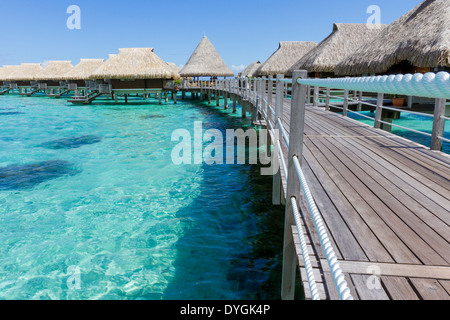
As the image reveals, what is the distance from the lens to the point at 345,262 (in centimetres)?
201

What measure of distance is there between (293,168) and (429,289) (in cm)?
A: 107

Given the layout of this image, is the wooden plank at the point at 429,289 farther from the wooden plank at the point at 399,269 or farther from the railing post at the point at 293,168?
the railing post at the point at 293,168

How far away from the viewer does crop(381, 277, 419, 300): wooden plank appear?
1703 mm

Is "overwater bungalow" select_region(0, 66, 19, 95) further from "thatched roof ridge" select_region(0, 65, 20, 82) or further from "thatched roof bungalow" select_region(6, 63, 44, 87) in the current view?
"thatched roof bungalow" select_region(6, 63, 44, 87)

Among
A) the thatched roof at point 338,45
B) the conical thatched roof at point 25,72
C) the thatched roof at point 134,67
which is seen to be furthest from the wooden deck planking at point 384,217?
the conical thatched roof at point 25,72

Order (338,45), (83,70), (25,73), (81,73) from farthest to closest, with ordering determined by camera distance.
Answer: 1. (25,73)
2. (83,70)
3. (81,73)
4. (338,45)

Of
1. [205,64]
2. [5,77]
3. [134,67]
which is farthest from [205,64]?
[5,77]

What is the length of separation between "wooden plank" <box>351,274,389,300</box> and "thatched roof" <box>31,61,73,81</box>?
44075 millimetres

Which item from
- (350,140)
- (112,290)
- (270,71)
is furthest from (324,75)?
(112,290)

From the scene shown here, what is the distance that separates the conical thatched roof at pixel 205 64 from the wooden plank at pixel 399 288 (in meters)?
32.8

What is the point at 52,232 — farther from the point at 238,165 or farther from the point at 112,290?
the point at 238,165

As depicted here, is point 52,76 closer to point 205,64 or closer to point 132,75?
point 132,75

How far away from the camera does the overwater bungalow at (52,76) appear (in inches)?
1583

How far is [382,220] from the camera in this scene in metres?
2.58
